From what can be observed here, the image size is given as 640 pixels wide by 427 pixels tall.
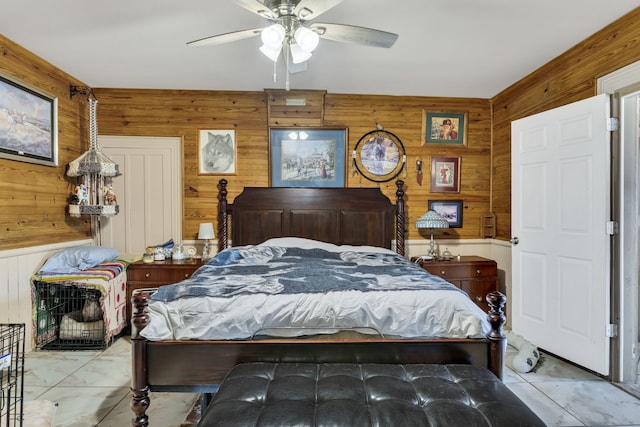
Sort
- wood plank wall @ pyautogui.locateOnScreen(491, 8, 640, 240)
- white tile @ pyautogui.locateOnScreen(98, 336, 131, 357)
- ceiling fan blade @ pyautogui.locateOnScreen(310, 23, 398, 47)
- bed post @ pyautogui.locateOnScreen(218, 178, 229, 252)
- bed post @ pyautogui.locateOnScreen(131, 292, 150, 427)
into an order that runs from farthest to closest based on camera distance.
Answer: bed post @ pyautogui.locateOnScreen(218, 178, 229, 252), white tile @ pyautogui.locateOnScreen(98, 336, 131, 357), wood plank wall @ pyautogui.locateOnScreen(491, 8, 640, 240), ceiling fan blade @ pyautogui.locateOnScreen(310, 23, 398, 47), bed post @ pyautogui.locateOnScreen(131, 292, 150, 427)

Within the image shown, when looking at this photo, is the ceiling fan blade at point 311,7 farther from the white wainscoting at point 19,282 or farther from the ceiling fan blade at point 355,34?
the white wainscoting at point 19,282

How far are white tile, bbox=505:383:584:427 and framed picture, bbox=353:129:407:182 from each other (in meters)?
2.45

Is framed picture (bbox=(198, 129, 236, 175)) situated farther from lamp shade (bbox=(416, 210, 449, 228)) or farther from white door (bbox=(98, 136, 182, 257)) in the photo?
lamp shade (bbox=(416, 210, 449, 228))

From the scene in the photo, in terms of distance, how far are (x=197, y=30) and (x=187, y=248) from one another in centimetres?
232

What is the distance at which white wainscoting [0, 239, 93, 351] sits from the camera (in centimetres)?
293

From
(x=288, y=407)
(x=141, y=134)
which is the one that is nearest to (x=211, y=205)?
(x=141, y=134)

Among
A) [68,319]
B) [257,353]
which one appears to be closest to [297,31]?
[257,353]

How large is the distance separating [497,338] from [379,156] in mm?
2762

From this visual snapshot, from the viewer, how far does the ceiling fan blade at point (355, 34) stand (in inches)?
83.3

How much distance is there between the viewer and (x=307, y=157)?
13.8 feet

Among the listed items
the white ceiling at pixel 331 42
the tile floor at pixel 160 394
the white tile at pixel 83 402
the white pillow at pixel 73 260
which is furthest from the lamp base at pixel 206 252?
the white ceiling at pixel 331 42

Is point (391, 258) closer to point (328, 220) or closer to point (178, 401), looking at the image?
point (328, 220)

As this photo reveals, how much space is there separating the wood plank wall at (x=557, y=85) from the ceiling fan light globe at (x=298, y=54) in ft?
7.50

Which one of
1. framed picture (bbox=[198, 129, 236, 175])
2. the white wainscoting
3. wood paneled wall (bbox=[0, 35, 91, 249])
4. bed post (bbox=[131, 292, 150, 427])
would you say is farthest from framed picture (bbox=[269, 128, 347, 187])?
bed post (bbox=[131, 292, 150, 427])
